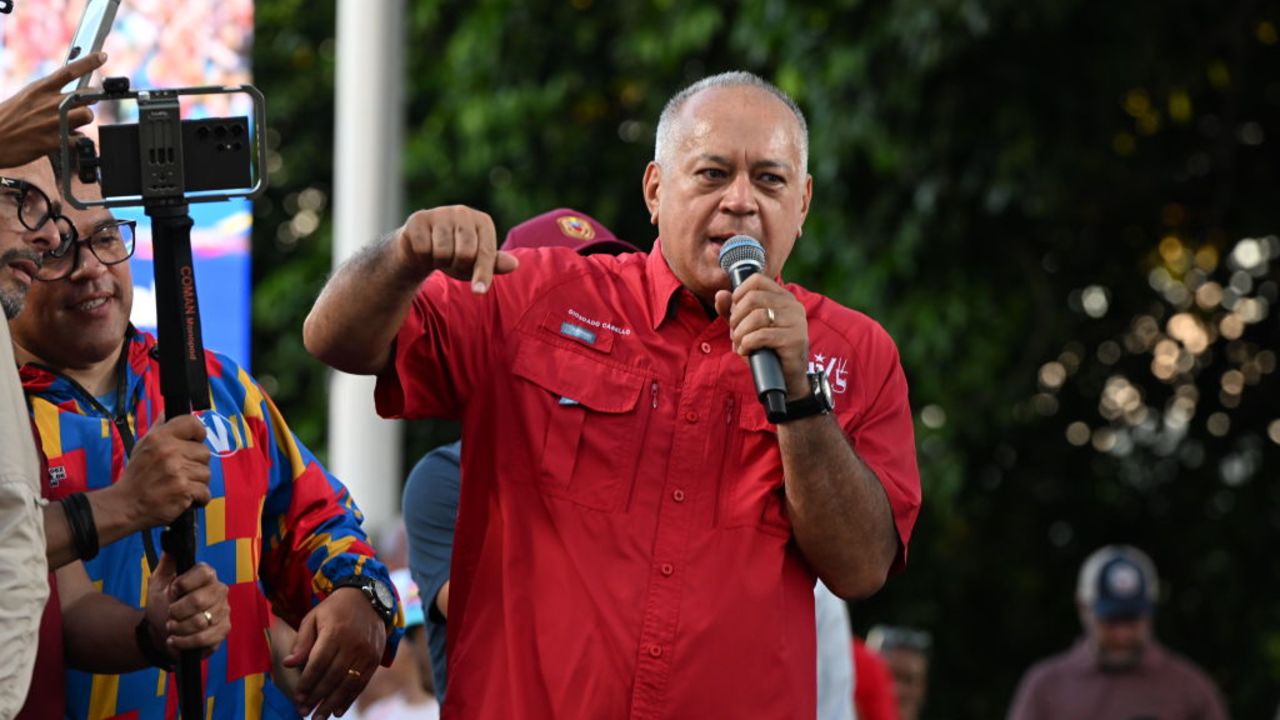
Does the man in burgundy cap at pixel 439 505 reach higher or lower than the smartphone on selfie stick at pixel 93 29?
lower

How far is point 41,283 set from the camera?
387cm

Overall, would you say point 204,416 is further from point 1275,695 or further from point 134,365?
point 1275,695

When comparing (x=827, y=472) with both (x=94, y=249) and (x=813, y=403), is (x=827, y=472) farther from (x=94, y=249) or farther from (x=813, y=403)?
(x=94, y=249)

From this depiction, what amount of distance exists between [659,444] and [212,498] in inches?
32.2

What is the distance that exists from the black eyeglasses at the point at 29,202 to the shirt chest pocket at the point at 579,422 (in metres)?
0.86

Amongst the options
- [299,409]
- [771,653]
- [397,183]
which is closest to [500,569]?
[771,653]

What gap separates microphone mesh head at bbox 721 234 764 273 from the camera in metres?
→ 3.78

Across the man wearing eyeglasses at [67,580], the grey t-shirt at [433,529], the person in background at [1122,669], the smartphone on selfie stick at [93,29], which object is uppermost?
the smartphone on selfie stick at [93,29]

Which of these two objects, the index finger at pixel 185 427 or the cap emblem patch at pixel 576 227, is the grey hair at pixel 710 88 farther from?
the index finger at pixel 185 427

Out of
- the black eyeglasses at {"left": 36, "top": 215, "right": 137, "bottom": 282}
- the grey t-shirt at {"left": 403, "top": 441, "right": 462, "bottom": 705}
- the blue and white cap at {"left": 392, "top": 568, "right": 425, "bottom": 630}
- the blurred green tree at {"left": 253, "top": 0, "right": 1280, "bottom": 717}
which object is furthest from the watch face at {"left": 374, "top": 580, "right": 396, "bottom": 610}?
the blurred green tree at {"left": 253, "top": 0, "right": 1280, "bottom": 717}

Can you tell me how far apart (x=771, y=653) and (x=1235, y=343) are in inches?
376

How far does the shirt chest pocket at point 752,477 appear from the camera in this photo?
149 inches

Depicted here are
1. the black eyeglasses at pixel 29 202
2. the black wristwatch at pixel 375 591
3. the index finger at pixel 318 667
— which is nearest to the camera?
the black eyeglasses at pixel 29 202

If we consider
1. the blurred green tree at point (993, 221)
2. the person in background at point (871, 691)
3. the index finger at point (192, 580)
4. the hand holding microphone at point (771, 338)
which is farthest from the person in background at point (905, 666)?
the index finger at point (192, 580)
